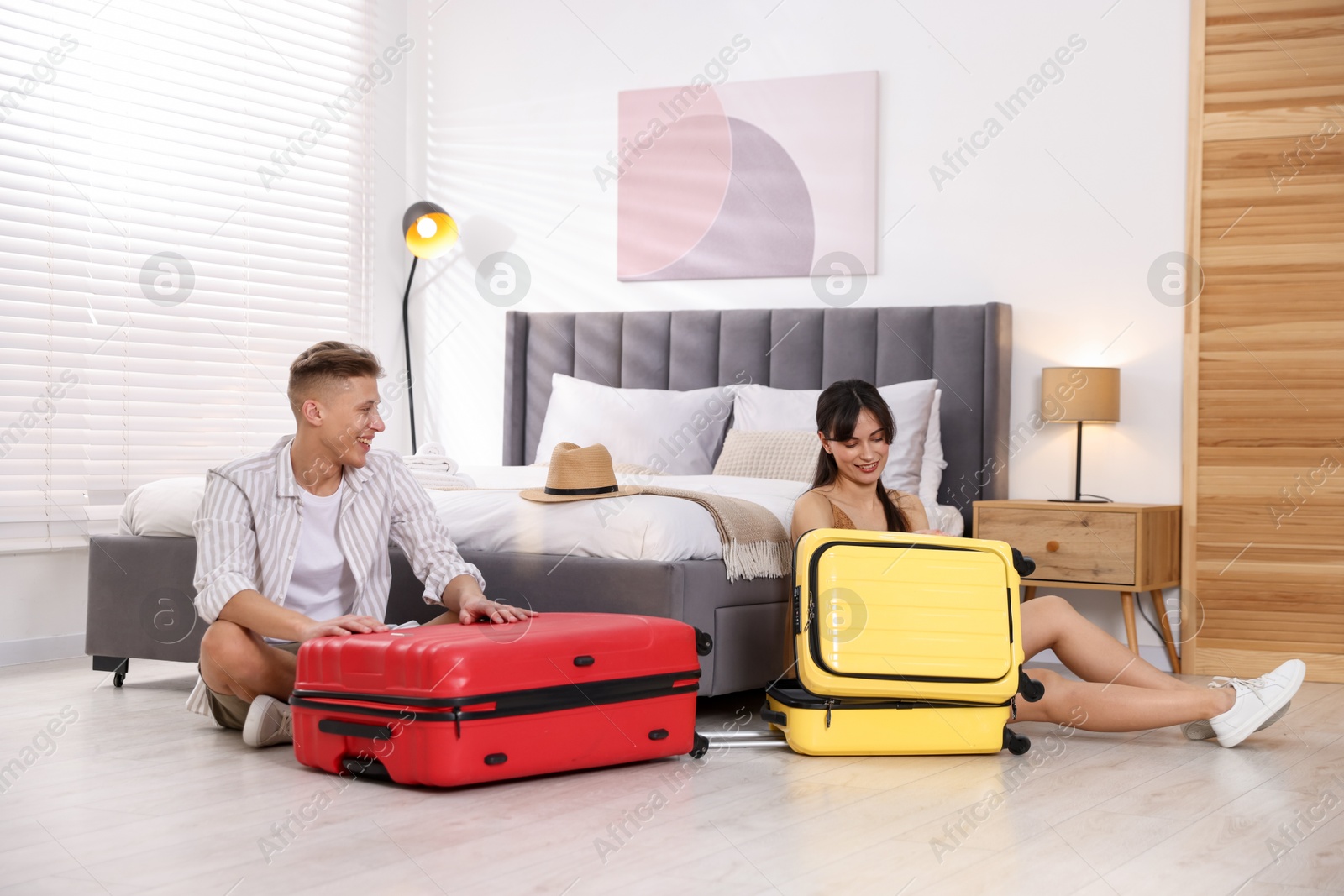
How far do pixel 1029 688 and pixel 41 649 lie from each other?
3085mm

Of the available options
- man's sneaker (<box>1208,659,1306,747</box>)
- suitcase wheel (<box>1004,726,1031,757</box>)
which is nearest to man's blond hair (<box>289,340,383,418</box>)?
suitcase wheel (<box>1004,726,1031,757</box>)

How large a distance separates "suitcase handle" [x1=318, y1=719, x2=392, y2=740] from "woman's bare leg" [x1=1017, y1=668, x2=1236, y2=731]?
134 centimetres

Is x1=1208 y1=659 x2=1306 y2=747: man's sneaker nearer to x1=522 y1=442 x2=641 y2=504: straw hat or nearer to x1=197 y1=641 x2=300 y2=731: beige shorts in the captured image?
x1=522 y1=442 x2=641 y2=504: straw hat

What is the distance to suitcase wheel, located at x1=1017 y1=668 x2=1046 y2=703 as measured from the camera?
265cm

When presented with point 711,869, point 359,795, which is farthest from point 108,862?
point 711,869

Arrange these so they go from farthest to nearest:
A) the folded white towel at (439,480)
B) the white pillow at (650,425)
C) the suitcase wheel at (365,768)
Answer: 1. the white pillow at (650,425)
2. the folded white towel at (439,480)
3. the suitcase wheel at (365,768)

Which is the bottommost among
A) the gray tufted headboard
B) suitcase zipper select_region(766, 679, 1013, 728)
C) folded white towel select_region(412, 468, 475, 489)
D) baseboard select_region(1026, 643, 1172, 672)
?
baseboard select_region(1026, 643, 1172, 672)

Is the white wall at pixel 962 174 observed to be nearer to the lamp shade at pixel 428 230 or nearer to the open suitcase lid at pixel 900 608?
the lamp shade at pixel 428 230

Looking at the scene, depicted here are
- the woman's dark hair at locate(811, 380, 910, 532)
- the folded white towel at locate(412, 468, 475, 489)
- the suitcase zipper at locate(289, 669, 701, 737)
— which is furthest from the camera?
the folded white towel at locate(412, 468, 475, 489)

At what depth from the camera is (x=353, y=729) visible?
A: 239 cm

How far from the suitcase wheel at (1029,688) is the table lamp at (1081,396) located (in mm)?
1624

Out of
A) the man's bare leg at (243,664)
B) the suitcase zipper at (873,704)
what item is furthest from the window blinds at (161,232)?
the suitcase zipper at (873,704)

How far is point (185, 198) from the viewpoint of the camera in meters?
4.70

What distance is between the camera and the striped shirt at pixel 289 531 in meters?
2.65
